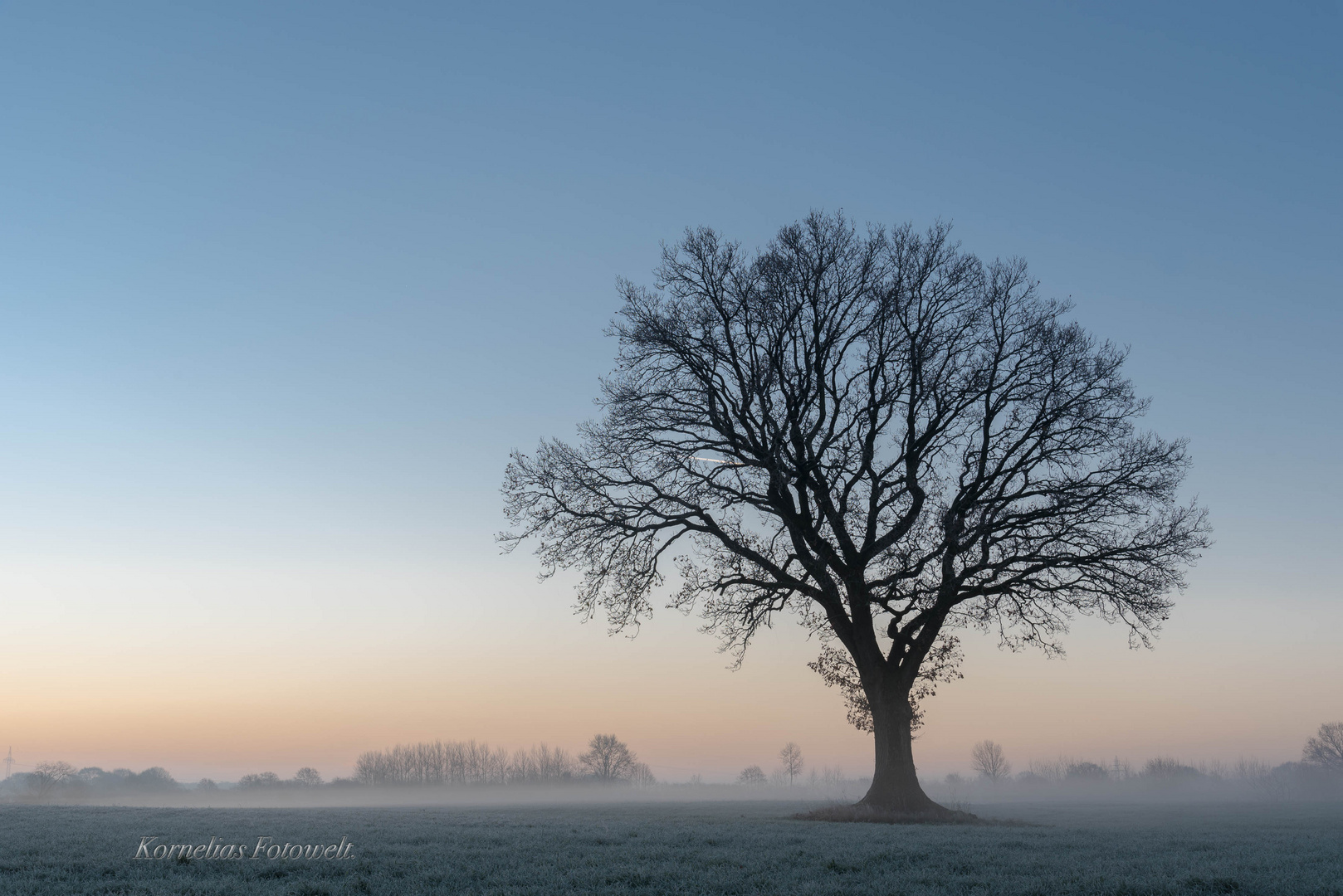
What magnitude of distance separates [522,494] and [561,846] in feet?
40.5

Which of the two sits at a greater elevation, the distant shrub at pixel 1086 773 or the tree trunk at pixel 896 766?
the tree trunk at pixel 896 766

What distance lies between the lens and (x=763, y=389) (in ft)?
80.7

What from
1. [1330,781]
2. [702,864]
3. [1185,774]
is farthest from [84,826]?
[1185,774]

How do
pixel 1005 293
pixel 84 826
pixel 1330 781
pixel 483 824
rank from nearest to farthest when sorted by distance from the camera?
1. pixel 84 826
2. pixel 483 824
3. pixel 1005 293
4. pixel 1330 781

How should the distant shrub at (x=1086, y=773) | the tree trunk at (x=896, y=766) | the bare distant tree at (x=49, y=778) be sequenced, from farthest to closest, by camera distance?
the distant shrub at (x=1086, y=773)
the bare distant tree at (x=49, y=778)
the tree trunk at (x=896, y=766)

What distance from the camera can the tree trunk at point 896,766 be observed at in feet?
72.8

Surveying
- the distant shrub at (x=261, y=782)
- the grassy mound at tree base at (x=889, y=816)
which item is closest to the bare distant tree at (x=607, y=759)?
the distant shrub at (x=261, y=782)

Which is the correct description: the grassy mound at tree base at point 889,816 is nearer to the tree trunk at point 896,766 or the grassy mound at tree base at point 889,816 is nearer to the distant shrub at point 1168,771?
the tree trunk at point 896,766

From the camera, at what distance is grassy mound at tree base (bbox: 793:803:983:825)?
826 inches

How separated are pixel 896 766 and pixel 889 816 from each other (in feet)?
6.36

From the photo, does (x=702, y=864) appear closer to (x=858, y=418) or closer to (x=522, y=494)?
(x=522, y=494)

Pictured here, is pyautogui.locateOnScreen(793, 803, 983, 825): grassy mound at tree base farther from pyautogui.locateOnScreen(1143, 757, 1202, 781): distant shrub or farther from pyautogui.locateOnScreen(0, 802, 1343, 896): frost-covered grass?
pyautogui.locateOnScreen(1143, 757, 1202, 781): distant shrub

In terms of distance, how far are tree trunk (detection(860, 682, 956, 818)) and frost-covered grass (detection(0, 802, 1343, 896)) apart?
5087 millimetres

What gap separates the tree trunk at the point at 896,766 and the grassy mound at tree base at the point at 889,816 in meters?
0.11
